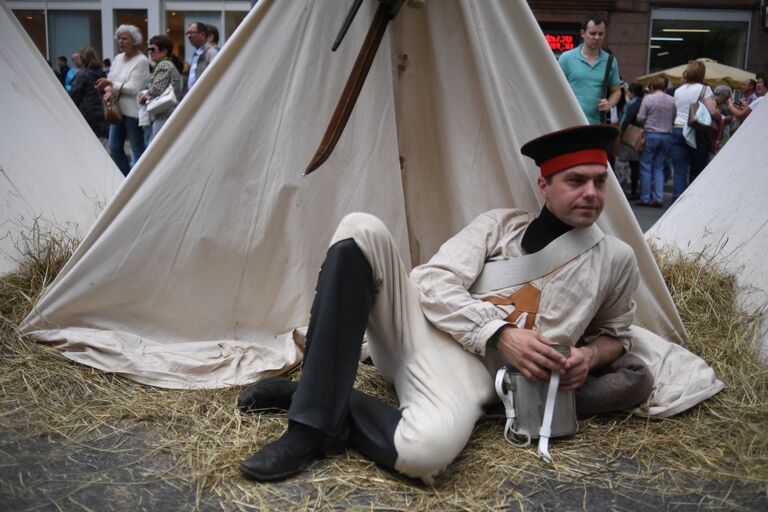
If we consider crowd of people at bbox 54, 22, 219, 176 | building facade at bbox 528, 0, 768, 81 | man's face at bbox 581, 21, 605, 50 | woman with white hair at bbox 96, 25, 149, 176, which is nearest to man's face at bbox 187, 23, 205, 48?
crowd of people at bbox 54, 22, 219, 176

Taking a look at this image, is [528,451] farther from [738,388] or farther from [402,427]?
[738,388]

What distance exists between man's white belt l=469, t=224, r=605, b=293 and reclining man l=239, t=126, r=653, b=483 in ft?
0.06

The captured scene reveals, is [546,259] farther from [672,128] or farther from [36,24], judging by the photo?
[36,24]

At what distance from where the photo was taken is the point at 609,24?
13.9 metres

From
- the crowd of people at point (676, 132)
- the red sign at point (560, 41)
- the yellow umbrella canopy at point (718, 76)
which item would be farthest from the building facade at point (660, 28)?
the crowd of people at point (676, 132)

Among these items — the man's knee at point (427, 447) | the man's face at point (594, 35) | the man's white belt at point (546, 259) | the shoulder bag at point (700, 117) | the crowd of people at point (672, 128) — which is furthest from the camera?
the crowd of people at point (672, 128)

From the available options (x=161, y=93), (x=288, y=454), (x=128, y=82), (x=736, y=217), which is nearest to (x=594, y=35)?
(x=736, y=217)

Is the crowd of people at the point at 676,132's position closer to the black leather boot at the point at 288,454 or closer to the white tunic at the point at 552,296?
the white tunic at the point at 552,296

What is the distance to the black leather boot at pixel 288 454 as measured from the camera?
214 centimetres

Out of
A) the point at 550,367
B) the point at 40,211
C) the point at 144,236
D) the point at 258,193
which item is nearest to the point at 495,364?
the point at 550,367

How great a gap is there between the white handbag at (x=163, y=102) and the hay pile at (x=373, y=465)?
140 inches

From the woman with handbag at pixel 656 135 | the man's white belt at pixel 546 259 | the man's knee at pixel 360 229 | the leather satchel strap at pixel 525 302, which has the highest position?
the man's knee at pixel 360 229

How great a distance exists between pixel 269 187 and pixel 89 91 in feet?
18.0

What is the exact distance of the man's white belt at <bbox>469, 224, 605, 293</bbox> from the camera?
8.07 ft
